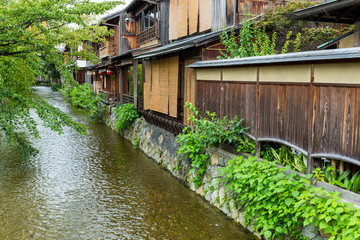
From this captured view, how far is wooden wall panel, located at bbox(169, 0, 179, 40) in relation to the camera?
1769cm

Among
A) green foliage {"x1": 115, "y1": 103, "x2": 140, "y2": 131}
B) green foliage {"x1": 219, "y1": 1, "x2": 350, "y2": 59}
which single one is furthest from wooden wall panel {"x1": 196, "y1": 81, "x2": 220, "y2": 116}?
green foliage {"x1": 115, "y1": 103, "x2": 140, "y2": 131}

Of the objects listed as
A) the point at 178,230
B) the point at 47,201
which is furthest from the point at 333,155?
the point at 47,201

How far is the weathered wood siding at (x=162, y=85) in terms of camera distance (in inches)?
535

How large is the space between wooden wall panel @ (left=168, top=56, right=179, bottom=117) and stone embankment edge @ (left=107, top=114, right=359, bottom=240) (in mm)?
1300

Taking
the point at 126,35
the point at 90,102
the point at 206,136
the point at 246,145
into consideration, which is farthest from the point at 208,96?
the point at 90,102

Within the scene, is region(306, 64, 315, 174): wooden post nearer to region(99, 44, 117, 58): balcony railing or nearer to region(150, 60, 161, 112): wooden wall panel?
region(150, 60, 161, 112): wooden wall panel

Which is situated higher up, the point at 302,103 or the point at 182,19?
the point at 182,19

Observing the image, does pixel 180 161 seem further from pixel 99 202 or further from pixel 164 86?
pixel 164 86

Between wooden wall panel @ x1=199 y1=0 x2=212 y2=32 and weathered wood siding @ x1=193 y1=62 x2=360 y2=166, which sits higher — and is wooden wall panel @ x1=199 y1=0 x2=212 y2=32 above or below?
above

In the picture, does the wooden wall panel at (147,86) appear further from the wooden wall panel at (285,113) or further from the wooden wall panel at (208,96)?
the wooden wall panel at (285,113)

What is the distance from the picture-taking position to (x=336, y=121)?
5934 mm

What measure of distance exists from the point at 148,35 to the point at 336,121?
17656mm

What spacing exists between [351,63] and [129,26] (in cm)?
2349

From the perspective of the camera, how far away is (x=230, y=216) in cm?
862
